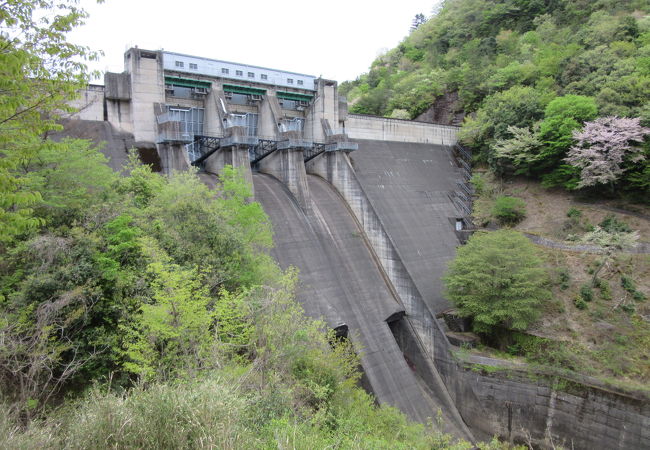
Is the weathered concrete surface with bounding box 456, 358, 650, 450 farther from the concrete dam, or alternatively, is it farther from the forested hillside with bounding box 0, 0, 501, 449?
the forested hillside with bounding box 0, 0, 501, 449

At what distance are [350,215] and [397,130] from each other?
35.7 feet

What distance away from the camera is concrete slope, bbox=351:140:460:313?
24094 mm

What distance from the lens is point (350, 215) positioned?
974 inches

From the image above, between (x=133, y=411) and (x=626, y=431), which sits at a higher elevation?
(x=133, y=411)

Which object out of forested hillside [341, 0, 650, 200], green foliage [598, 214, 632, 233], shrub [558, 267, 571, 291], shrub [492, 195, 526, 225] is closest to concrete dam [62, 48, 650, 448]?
shrub [492, 195, 526, 225]

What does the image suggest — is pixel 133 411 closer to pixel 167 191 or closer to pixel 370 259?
pixel 167 191

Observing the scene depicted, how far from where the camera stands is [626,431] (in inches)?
585

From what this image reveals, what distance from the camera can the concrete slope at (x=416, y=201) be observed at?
2409 centimetres

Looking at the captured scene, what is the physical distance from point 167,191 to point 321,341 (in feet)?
24.3

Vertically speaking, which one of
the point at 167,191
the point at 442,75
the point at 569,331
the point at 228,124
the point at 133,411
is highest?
the point at 442,75

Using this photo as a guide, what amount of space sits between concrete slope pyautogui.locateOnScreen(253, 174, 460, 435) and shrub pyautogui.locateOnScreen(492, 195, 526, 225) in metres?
10.4

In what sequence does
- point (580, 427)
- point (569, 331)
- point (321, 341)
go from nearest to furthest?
point (321, 341)
point (580, 427)
point (569, 331)

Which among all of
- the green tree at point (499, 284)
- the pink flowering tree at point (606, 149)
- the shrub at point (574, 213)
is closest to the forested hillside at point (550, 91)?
the pink flowering tree at point (606, 149)

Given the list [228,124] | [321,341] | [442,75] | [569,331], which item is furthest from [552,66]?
[321,341]
